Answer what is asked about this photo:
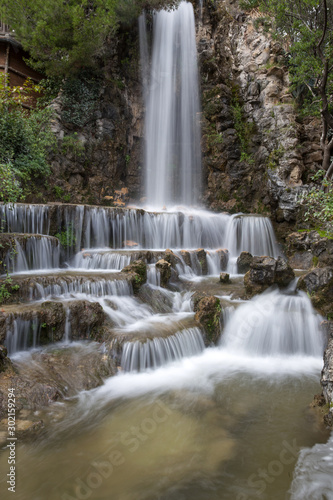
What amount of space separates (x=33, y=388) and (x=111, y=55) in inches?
760

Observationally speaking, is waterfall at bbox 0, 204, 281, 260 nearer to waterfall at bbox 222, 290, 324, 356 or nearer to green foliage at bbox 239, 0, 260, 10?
waterfall at bbox 222, 290, 324, 356

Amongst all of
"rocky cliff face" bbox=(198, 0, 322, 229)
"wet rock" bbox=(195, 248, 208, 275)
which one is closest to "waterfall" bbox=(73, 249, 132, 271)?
"wet rock" bbox=(195, 248, 208, 275)

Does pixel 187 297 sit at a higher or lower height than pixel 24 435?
higher

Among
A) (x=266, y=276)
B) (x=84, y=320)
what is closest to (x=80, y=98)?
(x=266, y=276)

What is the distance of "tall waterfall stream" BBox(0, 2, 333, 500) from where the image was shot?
3.03 m

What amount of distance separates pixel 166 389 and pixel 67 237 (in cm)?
760

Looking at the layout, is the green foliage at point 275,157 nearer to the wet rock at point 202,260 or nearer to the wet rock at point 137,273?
the wet rock at point 202,260

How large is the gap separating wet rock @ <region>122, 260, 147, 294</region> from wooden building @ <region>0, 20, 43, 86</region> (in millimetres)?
14285

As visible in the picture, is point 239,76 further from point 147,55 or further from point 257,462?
point 257,462

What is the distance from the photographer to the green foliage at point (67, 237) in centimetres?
1095

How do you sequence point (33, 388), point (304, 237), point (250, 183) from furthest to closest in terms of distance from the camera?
point (250, 183), point (304, 237), point (33, 388)

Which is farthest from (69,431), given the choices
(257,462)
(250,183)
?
(250,183)

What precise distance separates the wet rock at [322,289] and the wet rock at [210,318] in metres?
2.41

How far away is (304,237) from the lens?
1180 cm
